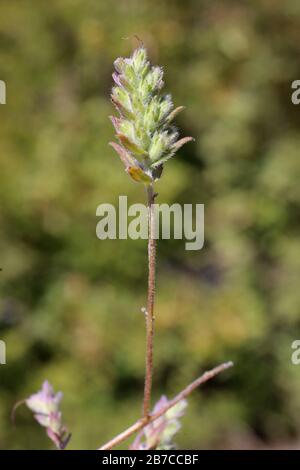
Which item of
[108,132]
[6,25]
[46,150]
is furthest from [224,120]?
[6,25]

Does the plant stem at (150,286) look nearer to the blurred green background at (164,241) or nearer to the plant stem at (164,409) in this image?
the plant stem at (164,409)

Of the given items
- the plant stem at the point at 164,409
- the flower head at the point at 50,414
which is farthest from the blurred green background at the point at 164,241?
the plant stem at the point at 164,409

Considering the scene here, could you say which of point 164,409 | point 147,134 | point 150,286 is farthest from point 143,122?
point 164,409

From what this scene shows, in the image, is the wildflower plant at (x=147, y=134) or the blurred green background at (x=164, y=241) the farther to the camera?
the blurred green background at (x=164, y=241)

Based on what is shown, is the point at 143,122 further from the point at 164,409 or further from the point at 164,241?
the point at 164,241

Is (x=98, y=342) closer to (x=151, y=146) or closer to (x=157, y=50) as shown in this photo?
(x=157, y=50)

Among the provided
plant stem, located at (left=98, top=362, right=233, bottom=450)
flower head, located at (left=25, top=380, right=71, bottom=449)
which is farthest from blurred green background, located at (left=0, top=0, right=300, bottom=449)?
plant stem, located at (left=98, top=362, right=233, bottom=450)
